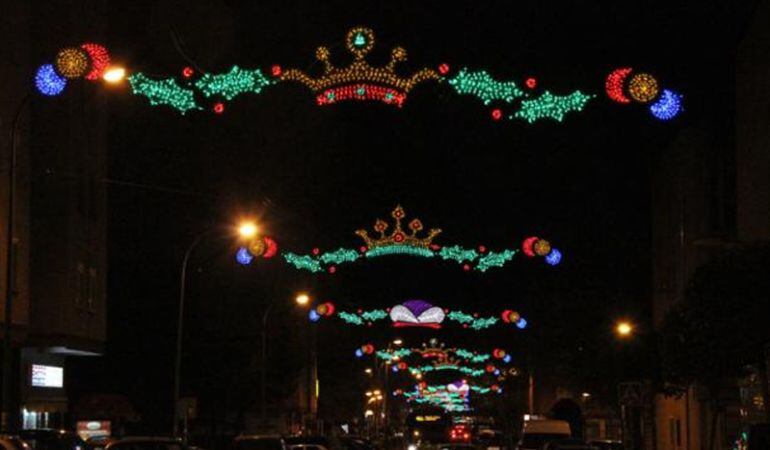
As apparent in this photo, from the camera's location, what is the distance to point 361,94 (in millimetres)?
19734

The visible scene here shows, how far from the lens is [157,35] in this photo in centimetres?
4519

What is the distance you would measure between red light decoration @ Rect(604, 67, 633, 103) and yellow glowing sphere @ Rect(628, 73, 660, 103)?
0.17m

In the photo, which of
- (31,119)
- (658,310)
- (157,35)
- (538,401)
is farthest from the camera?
(538,401)

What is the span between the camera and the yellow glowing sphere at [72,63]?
1831 cm

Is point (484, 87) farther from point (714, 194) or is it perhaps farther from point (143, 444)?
point (714, 194)

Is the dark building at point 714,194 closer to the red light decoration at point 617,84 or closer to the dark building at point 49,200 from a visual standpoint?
the red light decoration at point 617,84

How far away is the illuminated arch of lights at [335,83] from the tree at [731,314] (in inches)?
426

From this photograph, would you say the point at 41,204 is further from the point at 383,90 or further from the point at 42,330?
the point at 383,90

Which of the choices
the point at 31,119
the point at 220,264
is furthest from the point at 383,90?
the point at 220,264

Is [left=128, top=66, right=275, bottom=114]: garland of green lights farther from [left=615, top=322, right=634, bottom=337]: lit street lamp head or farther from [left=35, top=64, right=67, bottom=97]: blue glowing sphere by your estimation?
[left=615, top=322, right=634, bottom=337]: lit street lamp head

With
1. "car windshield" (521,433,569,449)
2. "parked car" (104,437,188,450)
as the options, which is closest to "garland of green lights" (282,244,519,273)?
"car windshield" (521,433,569,449)

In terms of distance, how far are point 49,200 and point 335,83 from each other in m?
19.2

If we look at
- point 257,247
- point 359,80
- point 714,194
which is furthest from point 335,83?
point 714,194

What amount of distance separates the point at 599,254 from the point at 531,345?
53.2 ft
